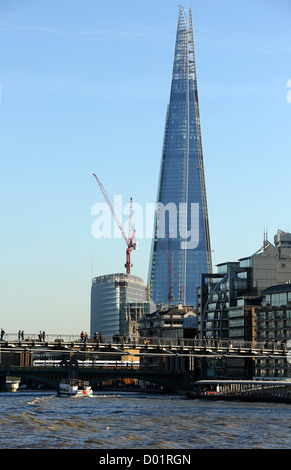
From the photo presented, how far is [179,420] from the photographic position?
12619cm

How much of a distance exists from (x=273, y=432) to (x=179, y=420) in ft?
69.2

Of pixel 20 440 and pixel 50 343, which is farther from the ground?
pixel 50 343

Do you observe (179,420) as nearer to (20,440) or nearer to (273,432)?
(273,432)
